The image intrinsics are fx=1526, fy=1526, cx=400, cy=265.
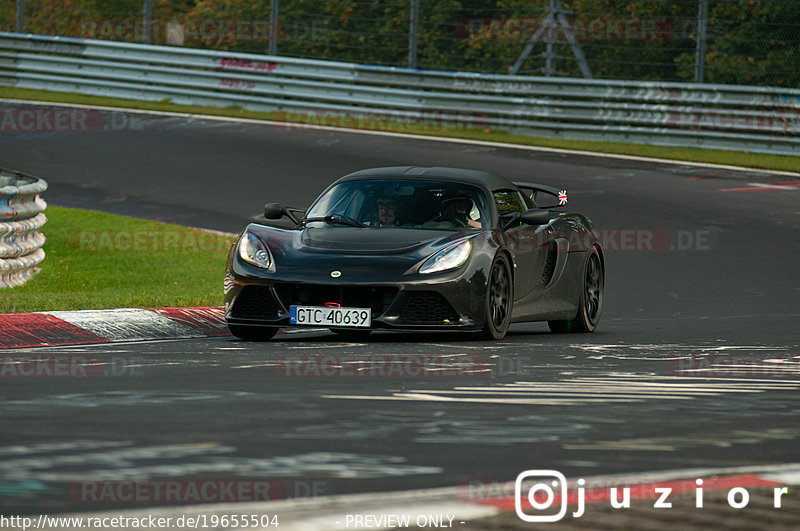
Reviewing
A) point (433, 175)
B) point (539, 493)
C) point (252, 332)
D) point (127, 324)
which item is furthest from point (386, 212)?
point (539, 493)

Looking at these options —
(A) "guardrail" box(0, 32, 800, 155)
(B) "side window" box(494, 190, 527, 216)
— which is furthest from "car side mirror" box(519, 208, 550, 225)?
(A) "guardrail" box(0, 32, 800, 155)

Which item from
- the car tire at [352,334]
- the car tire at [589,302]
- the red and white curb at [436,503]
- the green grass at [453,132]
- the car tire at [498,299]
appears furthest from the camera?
the green grass at [453,132]

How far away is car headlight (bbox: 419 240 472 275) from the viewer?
993cm

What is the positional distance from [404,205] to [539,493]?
20.7ft

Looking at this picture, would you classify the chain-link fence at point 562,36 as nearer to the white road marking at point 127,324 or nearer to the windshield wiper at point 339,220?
the windshield wiper at point 339,220

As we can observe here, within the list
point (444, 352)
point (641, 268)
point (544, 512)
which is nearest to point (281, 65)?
point (641, 268)

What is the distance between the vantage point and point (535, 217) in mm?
10797

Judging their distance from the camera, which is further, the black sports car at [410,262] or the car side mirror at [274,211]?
the car side mirror at [274,211]

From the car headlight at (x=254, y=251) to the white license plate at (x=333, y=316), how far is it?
18.9 inches

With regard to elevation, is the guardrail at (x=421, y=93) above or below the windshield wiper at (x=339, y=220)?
above

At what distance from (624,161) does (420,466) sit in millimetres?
19070

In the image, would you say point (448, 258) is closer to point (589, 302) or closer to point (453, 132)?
point (589, 302)

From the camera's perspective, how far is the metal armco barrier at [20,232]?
13.1m

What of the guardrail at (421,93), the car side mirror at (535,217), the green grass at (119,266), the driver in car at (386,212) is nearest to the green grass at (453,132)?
the guardrail at (421,93)
